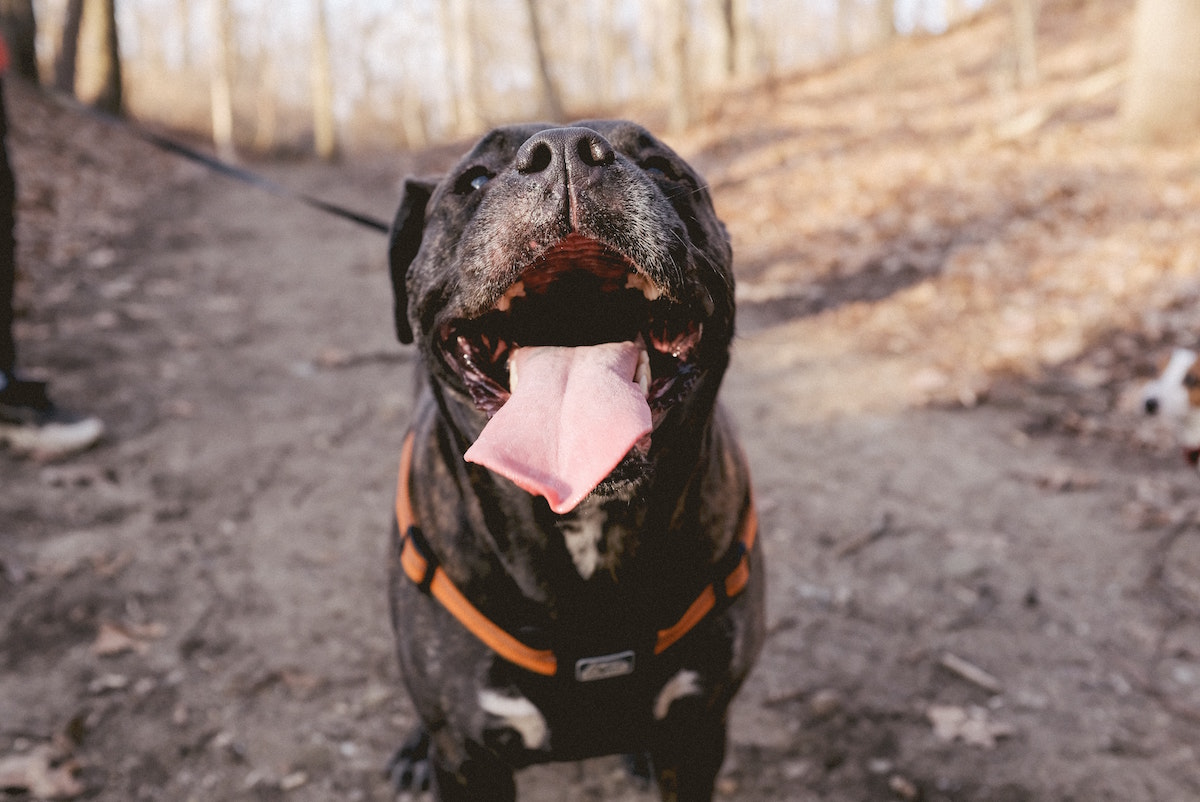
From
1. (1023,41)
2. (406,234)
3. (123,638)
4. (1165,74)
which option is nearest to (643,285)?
(406,234)

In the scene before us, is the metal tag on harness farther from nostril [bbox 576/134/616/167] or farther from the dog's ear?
nostril [bbox 576/134/616/167]

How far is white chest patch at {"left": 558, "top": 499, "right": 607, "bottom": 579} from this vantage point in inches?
73.8

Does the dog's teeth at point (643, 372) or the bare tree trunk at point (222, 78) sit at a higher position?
the bare tree trunk at point (222, 78)

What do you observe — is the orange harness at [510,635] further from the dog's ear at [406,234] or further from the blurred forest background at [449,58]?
the blurred forest background at [449,58]

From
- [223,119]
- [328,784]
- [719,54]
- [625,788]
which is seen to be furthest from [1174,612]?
[223,119]

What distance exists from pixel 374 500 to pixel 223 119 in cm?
1865

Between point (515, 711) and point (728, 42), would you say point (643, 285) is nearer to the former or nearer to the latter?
point (515, 711)

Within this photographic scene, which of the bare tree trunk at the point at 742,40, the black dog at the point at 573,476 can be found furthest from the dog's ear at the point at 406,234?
the bare tree trunk at the point at 742,40

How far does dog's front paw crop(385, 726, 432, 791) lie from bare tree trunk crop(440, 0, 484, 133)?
20.9 metres

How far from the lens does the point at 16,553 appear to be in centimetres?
360

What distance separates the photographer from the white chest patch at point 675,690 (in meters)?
2.01

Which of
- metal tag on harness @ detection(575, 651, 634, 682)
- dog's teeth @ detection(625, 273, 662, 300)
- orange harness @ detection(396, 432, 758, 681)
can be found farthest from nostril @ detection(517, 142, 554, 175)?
metal tag on harness @ detection(575, 651, 634, 682)

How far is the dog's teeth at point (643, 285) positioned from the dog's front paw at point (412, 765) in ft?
5.80

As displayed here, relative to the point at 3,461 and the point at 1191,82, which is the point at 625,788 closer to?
the point at 3,461
